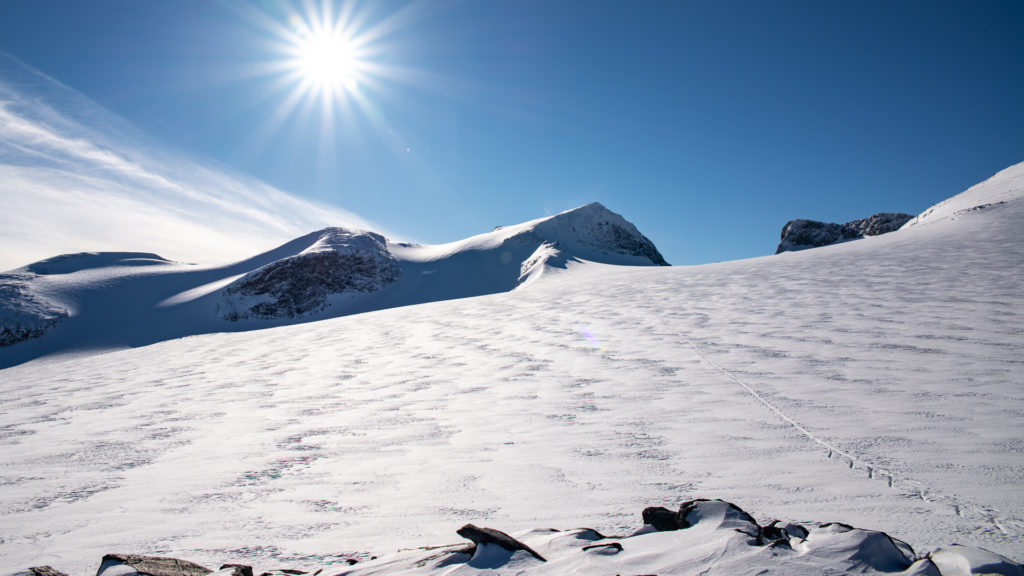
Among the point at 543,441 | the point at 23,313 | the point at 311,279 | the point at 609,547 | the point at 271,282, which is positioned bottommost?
the point at 543,441

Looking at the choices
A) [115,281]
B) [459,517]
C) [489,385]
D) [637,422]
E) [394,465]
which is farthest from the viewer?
[115,281]

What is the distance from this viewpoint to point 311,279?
36812 mm

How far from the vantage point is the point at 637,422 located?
426 centimetres

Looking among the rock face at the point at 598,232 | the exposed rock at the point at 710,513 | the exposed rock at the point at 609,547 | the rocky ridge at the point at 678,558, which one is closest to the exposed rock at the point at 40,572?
the rocky ridge at the point at 678,558

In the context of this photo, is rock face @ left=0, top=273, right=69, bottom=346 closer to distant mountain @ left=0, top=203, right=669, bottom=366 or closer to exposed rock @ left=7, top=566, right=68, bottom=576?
distant mountain @ left=0, top=203, right=669, bottom=366

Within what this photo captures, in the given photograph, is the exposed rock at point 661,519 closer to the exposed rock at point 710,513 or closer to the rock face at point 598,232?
the exposed rock at point 710,513

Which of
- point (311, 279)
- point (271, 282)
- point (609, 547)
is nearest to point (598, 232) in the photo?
point (311, 279)

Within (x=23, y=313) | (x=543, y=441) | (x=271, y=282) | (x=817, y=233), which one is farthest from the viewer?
(x=817, y=233)

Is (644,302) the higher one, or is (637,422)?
(644,302)

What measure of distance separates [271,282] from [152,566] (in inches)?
1518

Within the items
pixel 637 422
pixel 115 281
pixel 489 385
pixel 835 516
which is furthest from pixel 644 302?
pixel 115 281

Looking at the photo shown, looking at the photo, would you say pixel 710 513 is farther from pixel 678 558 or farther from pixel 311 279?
pixel 311 279

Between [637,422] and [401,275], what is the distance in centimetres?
3787

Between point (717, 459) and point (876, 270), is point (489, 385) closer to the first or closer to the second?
point (717, 459)
